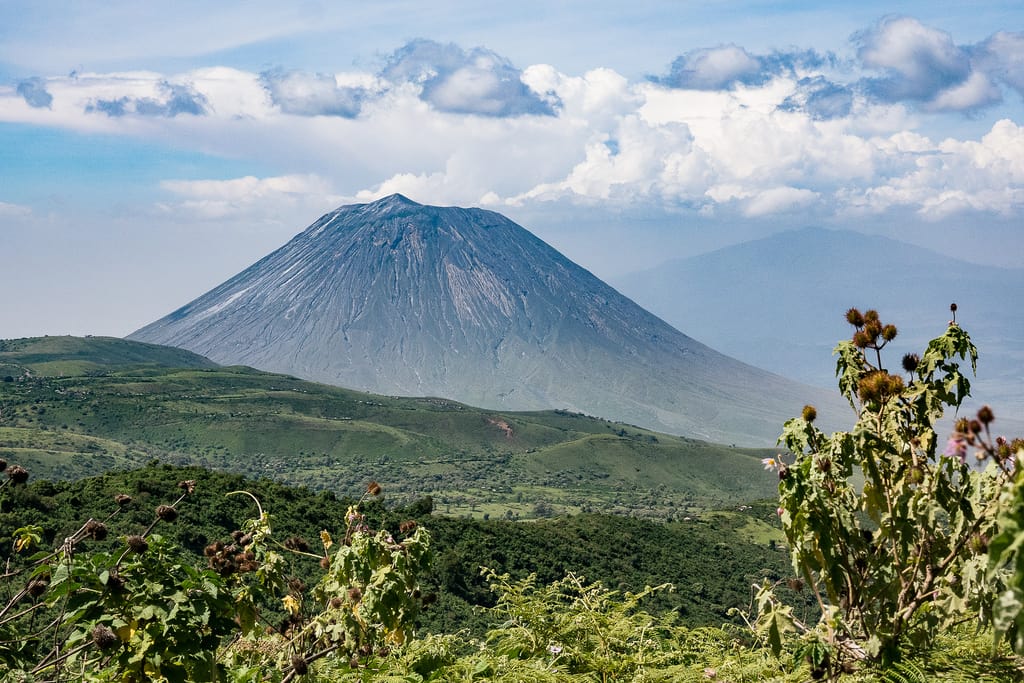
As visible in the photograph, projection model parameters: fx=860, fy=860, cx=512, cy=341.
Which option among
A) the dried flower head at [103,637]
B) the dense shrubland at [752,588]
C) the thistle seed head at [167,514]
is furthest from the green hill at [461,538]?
the dried flower head at [103,637]

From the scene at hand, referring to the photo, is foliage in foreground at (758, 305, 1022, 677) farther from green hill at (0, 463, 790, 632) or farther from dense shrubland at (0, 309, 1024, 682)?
green hill at (0, 463, 790, 632)

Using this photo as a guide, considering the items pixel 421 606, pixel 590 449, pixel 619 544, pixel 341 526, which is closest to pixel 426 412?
pixel 590 449

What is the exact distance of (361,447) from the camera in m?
152

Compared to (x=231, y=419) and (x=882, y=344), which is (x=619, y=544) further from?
(x=231, y=419)

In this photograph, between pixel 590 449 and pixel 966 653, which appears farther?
pixel 590 449

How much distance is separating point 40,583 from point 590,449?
156331mm

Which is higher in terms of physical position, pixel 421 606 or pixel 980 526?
pixel 980 526

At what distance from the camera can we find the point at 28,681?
5.35m

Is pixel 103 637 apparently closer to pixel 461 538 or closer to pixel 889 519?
pixel 889 519

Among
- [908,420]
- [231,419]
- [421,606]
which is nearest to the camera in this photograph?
[908,420]

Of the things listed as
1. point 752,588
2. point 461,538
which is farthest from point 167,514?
point 461,538

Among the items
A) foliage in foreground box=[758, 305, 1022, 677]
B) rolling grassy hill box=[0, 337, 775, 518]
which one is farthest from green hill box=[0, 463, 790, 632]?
rolling grassy hill box=[0, 337, 775, 518]

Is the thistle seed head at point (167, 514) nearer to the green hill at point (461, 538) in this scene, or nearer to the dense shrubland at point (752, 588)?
the dense shrubland at point (752, 588)

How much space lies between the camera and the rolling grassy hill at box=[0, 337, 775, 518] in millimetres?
119188
